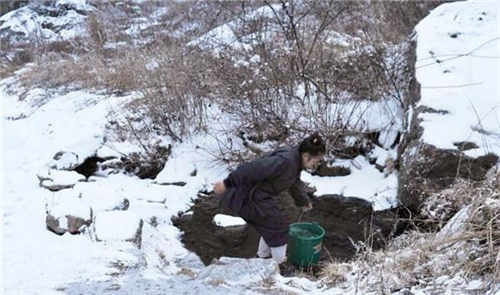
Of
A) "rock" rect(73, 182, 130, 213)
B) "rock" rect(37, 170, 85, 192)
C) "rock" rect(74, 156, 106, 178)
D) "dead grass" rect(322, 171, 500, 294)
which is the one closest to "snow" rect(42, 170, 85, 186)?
"rock" rect(37, 170, 85, 192)

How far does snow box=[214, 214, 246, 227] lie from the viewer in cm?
504

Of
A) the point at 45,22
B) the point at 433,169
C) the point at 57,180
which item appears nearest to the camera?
the point at 433,169

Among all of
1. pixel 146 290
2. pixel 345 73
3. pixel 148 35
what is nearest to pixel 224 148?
pixel 345 73

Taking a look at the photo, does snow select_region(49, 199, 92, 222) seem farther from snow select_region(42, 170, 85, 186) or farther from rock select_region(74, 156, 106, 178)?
rock select_region(74, 156, 106, 178)

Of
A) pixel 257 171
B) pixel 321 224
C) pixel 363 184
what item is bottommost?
pixel 321 224

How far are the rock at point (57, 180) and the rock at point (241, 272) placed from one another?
221 centimetres

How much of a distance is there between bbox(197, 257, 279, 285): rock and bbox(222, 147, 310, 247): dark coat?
1.46ft

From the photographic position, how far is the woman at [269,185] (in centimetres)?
389

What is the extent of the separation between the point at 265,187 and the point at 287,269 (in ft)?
2.32

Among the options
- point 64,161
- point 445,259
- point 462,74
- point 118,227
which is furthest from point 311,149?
point 64,161

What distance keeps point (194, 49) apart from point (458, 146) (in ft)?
15.5

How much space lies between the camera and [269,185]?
406cm

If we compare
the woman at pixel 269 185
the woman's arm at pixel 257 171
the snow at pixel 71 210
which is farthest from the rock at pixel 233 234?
the snow at pixel 71 210

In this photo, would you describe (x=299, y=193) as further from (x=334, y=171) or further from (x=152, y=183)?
(x=152, y=183)
